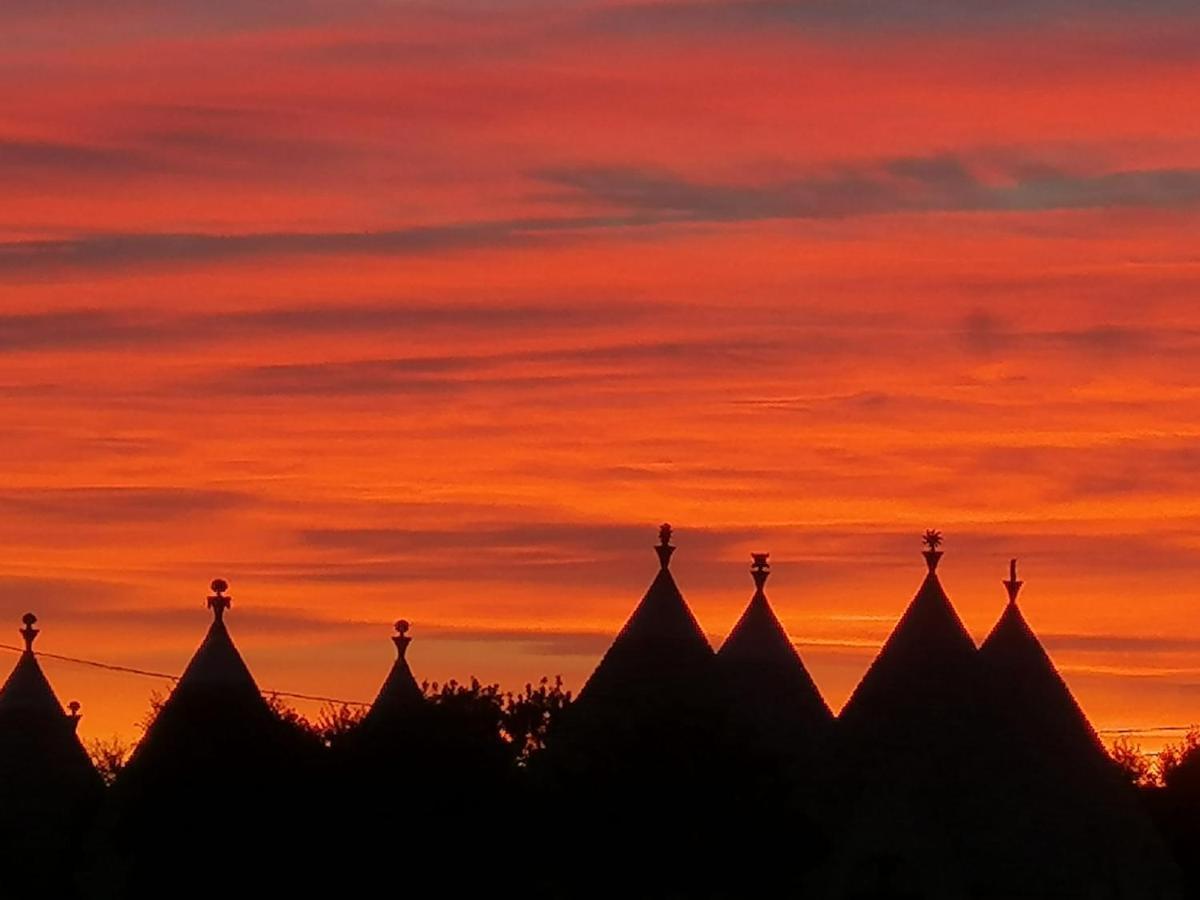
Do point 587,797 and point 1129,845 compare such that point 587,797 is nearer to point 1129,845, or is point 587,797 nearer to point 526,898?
point 526,898

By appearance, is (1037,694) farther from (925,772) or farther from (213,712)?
(213,712)

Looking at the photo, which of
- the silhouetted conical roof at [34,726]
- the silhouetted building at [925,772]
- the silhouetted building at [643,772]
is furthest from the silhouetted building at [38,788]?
the silhouetted building at [925,772]

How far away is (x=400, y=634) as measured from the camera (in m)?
89.8

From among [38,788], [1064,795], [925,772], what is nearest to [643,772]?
[925,772]

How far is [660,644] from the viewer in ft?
252

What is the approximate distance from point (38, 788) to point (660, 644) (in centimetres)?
2030

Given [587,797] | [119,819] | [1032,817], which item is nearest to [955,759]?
[1032,817]

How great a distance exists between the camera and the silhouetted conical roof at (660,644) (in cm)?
7688

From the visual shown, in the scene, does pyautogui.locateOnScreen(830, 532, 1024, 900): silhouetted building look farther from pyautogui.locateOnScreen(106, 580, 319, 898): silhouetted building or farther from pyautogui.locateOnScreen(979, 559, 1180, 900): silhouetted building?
pyautogui.locateOnScreen(106, 580, 319, 898): silhouetted building

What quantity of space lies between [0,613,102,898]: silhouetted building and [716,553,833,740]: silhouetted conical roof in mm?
18223

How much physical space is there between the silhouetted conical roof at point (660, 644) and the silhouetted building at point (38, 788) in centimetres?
1733

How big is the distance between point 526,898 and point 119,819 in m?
10.7

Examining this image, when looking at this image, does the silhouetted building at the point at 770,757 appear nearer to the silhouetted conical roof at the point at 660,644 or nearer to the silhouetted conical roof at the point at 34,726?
the silhouetted conical roof at the point at 660,644

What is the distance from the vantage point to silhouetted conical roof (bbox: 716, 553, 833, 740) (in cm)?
7844
